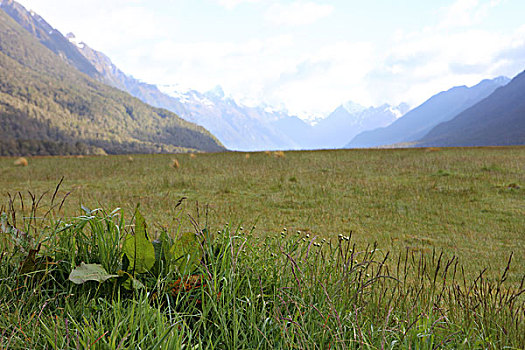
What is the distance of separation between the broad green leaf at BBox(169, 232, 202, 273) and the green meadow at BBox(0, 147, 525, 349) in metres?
0.07

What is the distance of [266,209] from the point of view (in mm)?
6512

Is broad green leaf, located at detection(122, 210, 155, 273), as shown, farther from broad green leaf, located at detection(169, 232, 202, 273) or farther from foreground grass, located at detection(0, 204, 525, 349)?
broad green leaf, located at detection(169, 232, 202, 273)

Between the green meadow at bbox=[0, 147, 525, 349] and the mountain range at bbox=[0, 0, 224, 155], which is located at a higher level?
the mountain range at bbox=[0, 0, 224, 155]

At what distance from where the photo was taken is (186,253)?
2264 mm

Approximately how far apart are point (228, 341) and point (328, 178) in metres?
9.11

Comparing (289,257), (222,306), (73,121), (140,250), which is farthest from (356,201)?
(73,121)

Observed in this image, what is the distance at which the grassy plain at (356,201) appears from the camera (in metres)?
4.68

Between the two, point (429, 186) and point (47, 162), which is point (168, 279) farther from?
point (47, 162)

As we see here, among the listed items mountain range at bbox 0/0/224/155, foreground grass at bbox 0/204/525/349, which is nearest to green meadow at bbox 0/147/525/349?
foreground grass at bbox 0/204/525/349

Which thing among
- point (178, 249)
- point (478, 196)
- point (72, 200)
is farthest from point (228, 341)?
point (478, 196)

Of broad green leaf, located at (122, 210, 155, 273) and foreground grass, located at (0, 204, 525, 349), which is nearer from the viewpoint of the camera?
foreground grass, located at (0, 204, 525, 349)

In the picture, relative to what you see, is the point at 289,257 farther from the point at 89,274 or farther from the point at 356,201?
the point at 356,201

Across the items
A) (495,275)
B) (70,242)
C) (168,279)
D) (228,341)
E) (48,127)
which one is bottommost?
(495,275)

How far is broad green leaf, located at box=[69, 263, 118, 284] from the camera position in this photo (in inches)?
77.9
